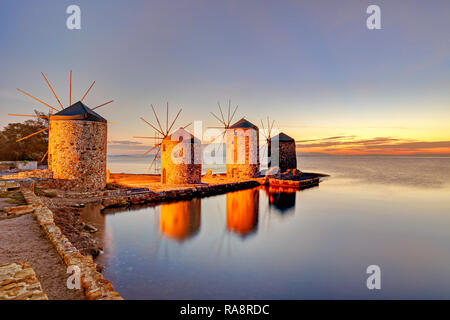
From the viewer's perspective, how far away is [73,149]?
11.3 meters

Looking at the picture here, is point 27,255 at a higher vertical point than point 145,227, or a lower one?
higher

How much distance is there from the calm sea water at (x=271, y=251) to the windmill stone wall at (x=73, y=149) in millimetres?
2342

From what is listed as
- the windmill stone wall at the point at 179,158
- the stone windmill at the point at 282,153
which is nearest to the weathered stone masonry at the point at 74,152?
the windmill stone wall at the point at 179,158

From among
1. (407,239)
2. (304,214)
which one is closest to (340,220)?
(304,214)

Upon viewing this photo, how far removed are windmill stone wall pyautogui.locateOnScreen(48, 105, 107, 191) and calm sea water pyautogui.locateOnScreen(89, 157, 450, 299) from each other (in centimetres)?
234

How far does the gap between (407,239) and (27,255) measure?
1092 cm

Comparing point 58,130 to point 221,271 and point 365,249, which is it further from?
point 365,249

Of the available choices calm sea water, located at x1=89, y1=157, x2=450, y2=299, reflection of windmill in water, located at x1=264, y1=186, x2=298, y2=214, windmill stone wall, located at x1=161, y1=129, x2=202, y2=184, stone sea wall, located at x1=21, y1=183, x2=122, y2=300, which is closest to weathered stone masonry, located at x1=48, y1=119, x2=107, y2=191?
calm sea water, located at x1=89, y1=157, x2=450, y2=299

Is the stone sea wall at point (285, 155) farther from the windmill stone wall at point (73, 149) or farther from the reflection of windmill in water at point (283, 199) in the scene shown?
the windmill stone wall at point (73, 149)

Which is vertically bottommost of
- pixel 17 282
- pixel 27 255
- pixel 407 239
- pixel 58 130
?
pixel 407 239

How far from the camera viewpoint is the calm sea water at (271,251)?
15.9 ft

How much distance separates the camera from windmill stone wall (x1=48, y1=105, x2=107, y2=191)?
36.9 feet

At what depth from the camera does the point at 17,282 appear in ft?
7.09

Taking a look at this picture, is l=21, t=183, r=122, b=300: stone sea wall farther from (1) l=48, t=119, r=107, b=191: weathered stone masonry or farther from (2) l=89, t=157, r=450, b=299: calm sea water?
(1) l=48, t=119, r=107, b=191: weathered stone masonry
